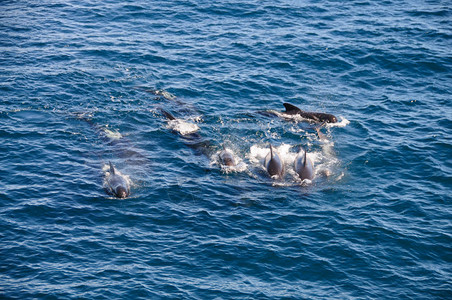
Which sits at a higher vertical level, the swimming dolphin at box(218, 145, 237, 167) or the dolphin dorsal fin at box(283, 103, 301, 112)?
the dolphin dorsal fin at box(283, 103, 301, 112)

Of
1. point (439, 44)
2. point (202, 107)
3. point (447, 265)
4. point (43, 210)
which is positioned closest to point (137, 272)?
point (43, 210)

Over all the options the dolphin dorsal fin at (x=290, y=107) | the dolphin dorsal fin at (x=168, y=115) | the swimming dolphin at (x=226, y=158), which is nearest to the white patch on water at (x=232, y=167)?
the swimming dolphin at (x=226, y=158)

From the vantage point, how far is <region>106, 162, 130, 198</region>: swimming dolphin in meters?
24.4

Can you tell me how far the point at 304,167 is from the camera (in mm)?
26656

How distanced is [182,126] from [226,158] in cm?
498

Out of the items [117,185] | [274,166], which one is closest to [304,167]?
[274,166]

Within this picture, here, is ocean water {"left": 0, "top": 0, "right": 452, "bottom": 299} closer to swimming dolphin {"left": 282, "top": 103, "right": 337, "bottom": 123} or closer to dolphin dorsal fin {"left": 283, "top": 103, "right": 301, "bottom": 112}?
swimming dolphin {"left": 282, "top": 103, "right": 337, "bottom": 123}

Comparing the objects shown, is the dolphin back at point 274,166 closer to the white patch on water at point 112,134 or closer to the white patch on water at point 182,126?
the white patch on water at point 182,126

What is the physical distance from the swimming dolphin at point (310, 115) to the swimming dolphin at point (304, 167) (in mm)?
5575

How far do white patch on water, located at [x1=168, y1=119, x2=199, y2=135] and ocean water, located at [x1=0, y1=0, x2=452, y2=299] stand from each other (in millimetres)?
123

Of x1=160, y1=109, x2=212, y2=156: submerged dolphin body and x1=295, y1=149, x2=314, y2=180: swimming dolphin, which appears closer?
x1=295, y1=149, x2=314, y2=180: swimming dolphin

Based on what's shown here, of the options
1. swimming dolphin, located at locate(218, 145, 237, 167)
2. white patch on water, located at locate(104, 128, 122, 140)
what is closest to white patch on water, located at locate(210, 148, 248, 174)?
swimming dolphin, located at locate(218, 145, 237, 167)

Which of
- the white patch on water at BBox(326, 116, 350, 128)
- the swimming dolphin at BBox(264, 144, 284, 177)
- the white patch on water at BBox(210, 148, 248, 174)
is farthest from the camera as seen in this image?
the white patch on water at BBox(326, 116, 350, 128)

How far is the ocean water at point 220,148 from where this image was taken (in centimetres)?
2034
